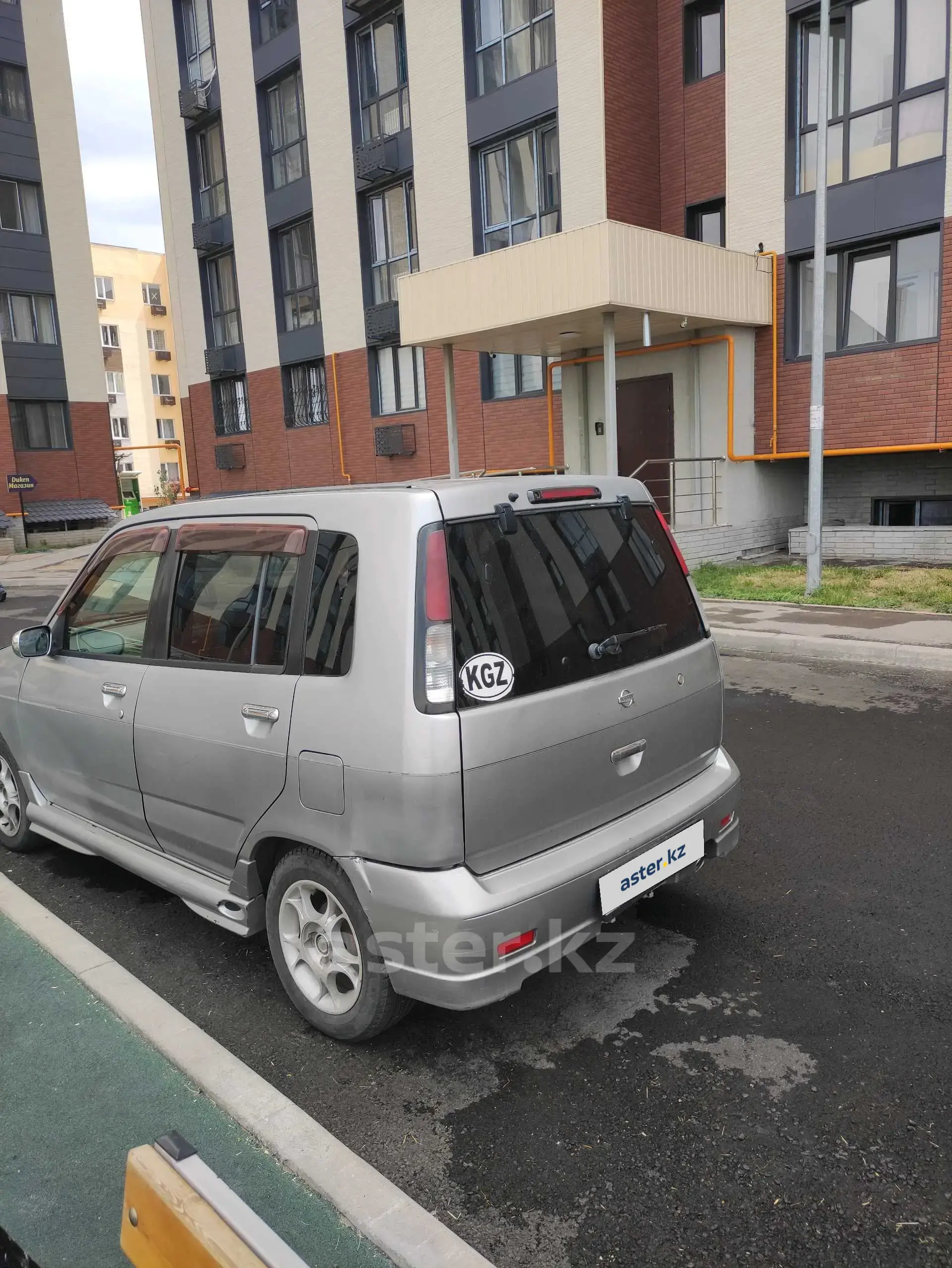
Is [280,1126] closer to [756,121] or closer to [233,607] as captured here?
[233,607]

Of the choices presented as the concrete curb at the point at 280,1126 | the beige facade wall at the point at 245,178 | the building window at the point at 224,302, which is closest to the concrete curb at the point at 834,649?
the concrete curb at the point at 280,1126

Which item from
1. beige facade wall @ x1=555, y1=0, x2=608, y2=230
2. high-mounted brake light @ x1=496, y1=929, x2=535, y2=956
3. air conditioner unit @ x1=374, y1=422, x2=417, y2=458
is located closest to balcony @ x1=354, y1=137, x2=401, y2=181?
beige facade wall @ x1=555, y1=0, x2=608, y2=230

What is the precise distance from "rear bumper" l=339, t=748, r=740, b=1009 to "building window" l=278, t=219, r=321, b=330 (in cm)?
2169

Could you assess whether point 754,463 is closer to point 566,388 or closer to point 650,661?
point 566,388

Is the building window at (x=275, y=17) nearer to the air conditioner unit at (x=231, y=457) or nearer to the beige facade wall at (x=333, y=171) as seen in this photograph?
the beige facade wall at (x=333, y=171)

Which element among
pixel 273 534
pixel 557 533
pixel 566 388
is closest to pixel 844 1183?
pixel 557 533

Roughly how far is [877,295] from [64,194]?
1109 inches

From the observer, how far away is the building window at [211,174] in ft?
82.5

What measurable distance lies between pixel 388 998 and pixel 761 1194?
1.18m

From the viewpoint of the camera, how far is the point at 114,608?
4.13 meters

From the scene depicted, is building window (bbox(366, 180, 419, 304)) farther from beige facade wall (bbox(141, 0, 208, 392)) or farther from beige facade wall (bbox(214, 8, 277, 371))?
beige facade wall (bbox(141, 0, 208, 392))

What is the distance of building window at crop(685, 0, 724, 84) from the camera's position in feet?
53.5

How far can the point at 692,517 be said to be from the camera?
16203mm

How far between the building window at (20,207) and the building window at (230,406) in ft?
36.4
